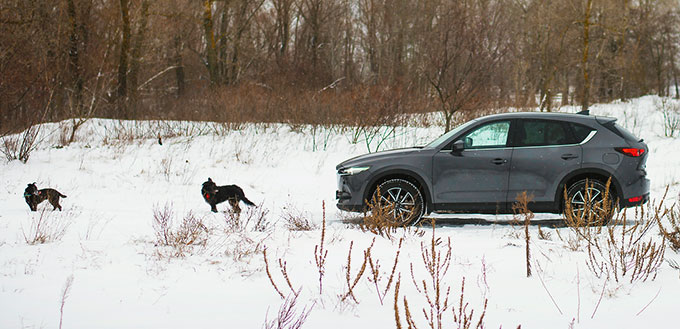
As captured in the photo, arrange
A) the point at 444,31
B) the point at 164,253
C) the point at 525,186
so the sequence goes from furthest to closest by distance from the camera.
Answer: the point at 444,31 < the point at 525,186 < the point at 164,253

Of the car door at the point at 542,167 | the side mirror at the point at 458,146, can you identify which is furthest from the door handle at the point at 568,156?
the side mirror at the point at 458,146

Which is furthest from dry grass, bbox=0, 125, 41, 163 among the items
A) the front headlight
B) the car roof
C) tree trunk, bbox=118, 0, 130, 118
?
the car roof

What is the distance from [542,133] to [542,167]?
0.54m

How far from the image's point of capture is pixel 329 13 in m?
36.9

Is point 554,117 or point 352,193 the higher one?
point 554,117

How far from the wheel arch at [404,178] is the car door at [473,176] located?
4.5 inches

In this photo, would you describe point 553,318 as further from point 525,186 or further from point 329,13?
point 329,13

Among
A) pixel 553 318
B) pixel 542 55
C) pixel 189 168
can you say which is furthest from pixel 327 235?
pixel 542 55

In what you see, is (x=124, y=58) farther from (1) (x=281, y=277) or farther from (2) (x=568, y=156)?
(1) (x=281, y=277)

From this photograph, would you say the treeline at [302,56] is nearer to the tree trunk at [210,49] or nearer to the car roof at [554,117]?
the tree trunk at [210,49]

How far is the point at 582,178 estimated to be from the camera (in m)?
7.99

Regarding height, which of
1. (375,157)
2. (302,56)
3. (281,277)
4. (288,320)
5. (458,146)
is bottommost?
(288,320)

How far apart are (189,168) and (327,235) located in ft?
26.4

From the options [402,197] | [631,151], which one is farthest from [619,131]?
[402,197]
